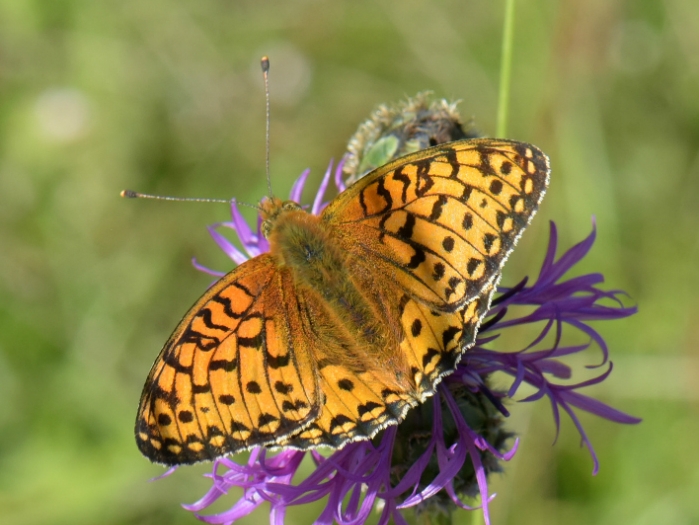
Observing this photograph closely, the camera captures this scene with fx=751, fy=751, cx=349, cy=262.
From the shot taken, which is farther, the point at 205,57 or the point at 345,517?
the point at 205,57

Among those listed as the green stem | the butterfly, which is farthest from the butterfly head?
the green stem

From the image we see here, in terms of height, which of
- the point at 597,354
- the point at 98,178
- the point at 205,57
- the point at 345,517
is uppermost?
the point at 205,57

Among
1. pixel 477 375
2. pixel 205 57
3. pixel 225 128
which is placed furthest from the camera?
pixel 205 57

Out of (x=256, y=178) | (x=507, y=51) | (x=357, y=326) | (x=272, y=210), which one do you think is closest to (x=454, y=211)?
(x=357, y=326)

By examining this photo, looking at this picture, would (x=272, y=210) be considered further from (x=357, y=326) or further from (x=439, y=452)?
(x=439, y=452)

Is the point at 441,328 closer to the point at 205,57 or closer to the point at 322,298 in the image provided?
→ the point at 322,298

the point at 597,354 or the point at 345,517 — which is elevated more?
the point at 597,354

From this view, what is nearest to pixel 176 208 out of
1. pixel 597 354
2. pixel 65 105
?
pixel 65 105
